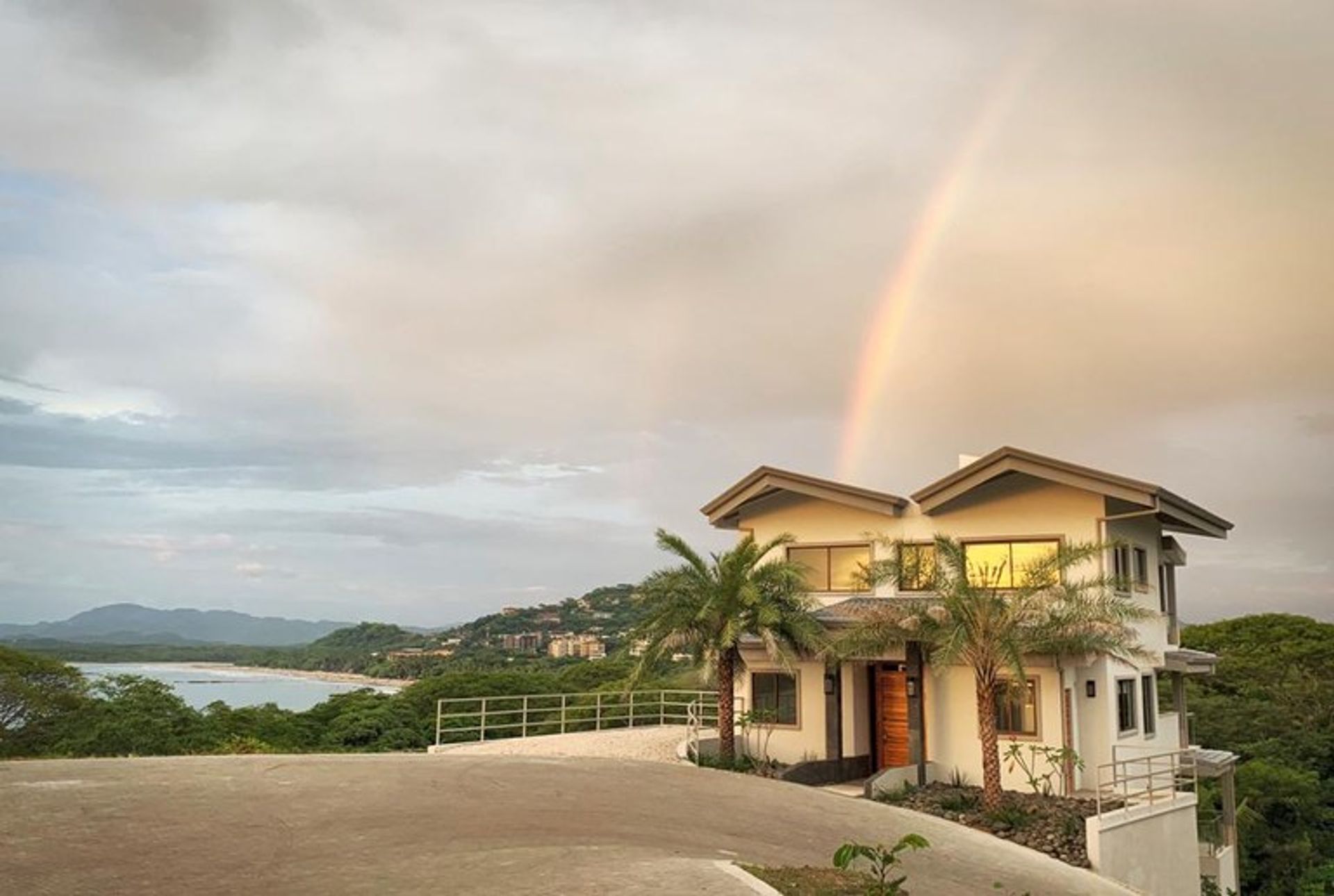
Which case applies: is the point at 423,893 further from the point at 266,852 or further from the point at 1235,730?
the point at 1235,730

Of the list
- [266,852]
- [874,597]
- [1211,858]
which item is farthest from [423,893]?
[1211,858]

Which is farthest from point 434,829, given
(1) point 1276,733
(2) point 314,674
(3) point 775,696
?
(2) point 314,674

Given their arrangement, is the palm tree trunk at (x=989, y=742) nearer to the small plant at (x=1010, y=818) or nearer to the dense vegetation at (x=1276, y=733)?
the small plant at (x=1010, y=818)

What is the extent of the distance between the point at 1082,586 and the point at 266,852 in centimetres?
1704

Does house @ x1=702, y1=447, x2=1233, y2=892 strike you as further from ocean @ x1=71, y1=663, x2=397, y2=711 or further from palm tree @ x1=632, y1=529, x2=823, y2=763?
ocean @ x1=71, y1=663, x2=397, y2=711

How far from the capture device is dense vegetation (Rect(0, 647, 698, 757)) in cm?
4322

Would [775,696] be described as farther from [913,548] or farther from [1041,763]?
[1041,763]

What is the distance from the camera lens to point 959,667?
25.4 meters

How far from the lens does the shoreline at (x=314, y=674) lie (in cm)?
8201

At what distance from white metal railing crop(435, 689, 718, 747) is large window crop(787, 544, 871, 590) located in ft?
16.0

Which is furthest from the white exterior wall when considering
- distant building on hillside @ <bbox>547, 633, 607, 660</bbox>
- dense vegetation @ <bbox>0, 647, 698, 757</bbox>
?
distant building on hillside @ <bbox>547, 633, 607, 660</bbox>

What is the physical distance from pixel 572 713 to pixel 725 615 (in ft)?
79.4

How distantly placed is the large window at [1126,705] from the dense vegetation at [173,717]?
47.1ft

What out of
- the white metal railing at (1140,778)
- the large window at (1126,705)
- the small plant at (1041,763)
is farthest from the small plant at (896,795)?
the large window at (1126,705)
